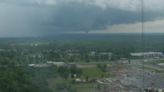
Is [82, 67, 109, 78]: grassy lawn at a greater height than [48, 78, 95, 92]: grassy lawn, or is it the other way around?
[82, 67, 109, 78]: grassy lawn

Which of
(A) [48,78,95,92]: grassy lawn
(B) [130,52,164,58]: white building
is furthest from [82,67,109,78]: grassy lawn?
(B) [130,52,164,58]: white building

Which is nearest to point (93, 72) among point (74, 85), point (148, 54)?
point (74, 85)

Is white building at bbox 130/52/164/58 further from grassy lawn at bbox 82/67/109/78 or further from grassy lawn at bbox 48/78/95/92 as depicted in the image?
grassy lawn at bbox 48/78/95/92

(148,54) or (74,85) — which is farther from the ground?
(148,54)

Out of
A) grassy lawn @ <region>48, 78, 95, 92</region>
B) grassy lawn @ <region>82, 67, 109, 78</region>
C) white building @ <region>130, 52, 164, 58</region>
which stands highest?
white building @ <region>130, 52, 164, 58</region>

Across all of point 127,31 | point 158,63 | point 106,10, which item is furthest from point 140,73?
point 106,10

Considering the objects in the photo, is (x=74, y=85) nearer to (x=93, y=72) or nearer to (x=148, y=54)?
(x=93, y=72)

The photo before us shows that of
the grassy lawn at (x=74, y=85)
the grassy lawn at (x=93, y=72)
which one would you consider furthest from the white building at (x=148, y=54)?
the grassy lawn at (x=74, y=85)

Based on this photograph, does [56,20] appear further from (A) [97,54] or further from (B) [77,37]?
(A) [97,54]

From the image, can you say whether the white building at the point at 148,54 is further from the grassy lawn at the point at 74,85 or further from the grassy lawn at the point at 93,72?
the grassy lawn at the point at 74,85

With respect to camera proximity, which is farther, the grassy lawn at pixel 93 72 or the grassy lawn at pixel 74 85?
the grassy lawn at pixel 93 72

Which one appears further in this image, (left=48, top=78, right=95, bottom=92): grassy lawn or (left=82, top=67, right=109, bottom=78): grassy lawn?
(left=82, top=67, right=109, bottom=78): grassy lawn
